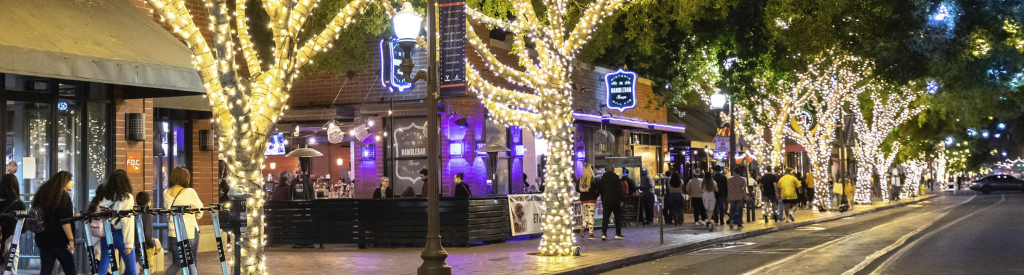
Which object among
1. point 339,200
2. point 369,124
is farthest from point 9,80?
point 369,124

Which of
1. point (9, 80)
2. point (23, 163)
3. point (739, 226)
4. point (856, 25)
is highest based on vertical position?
point (856, 25)

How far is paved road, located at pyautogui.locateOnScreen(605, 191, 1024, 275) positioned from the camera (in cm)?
1397

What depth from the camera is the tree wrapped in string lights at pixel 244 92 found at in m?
10.4

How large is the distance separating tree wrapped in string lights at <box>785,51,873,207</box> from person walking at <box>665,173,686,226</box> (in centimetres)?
863

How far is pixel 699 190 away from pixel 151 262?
51.6ft

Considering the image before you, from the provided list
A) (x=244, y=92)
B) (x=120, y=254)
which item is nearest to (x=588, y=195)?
(x=244, y=92)

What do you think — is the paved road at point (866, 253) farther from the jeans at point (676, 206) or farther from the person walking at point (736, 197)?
the jeans at point (676, 206)

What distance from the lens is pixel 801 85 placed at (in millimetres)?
33188

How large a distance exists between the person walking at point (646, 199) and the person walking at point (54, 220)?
57.1ft

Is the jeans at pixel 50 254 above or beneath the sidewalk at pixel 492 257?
above

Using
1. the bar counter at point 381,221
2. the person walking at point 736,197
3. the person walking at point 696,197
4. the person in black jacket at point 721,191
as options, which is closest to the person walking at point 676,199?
the person walking at point 696,197

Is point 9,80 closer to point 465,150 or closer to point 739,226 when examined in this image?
point 465,150

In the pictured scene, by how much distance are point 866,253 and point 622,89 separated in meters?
13.5

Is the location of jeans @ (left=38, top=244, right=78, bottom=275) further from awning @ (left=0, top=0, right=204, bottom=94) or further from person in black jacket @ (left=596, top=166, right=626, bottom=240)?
person in black jacket @ (left=596, top=166, right=626, bottom=240)
